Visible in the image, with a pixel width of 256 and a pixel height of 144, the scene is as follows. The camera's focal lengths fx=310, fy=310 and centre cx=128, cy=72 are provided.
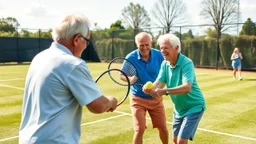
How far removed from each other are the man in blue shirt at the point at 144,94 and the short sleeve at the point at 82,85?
2.77 metres

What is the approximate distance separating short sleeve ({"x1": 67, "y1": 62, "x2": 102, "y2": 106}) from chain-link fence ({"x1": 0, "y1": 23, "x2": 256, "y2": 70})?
22.7 m

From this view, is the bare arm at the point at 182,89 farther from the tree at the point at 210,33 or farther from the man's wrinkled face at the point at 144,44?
the tree at the point at 210,33

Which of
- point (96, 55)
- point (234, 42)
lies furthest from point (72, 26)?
point (96, 55)

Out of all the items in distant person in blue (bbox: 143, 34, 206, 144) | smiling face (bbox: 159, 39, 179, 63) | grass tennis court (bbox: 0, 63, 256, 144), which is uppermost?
smiling face (bbox: 159, 39, 179, 63)

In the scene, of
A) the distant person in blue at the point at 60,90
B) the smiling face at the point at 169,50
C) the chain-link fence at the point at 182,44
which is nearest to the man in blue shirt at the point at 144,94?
the smiling face at the point at 169,50

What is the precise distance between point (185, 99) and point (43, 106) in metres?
2.45

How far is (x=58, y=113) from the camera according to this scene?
7.47 ft

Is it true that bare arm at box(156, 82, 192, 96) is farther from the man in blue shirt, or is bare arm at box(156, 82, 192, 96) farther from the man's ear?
the man's ear

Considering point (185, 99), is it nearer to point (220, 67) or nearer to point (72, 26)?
point (72, 26)

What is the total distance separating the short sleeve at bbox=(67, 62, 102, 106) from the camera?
7.30 ft

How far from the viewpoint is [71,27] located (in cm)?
230

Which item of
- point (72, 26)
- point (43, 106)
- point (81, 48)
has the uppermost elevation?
point (72, 26)

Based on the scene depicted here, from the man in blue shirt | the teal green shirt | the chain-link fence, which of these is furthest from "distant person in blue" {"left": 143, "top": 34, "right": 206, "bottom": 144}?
the chain-link fence

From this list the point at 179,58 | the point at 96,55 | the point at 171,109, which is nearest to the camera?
the point at 179,58
